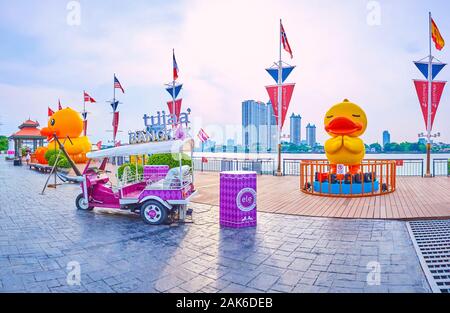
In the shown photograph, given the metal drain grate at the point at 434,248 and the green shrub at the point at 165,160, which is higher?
the green shrub at the point at 165,160

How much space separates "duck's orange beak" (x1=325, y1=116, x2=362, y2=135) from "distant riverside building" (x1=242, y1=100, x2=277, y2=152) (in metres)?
10.3

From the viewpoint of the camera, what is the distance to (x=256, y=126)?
2527 centimetres

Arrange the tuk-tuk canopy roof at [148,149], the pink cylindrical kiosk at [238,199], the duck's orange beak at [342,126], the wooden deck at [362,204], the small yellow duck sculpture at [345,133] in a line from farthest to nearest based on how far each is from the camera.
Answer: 1. the small yellow duck sculpture at [345,133]
2. the duck's orange beak at [342,126]
3. the wooden deck at [362,204]
4. the tuk-tuk canopy roof at [148,149]
5. the pink cylindrical kiosk at [238,199]

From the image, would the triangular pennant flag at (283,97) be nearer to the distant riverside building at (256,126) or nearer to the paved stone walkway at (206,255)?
the distant riverside building at (256,126)

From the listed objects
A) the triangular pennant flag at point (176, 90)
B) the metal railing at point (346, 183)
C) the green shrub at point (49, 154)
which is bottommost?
the metal railing at point (346, 183)

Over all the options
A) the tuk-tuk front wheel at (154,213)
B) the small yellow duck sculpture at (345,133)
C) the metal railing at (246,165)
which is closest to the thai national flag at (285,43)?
the metal railing at (246,165)

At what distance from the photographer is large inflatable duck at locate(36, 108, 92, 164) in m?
21.9

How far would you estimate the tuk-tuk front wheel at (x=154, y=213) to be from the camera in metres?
6.55

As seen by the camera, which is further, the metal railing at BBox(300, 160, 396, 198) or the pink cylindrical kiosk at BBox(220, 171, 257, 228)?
the metal railing at BBox(300, 160, 396, 198)

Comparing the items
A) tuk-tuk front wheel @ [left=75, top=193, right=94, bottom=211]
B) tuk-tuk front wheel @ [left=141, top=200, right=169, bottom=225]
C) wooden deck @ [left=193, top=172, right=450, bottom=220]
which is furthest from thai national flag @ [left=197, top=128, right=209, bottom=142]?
tuk-tuk front wheel @ [left=141, top=200, right=169, bottom=225]

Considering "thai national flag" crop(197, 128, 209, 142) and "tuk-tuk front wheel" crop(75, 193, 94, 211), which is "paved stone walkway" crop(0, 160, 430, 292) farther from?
"thai national flag" crop(197, 128, 209, 142)

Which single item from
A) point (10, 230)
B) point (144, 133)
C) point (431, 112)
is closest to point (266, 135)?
point (431, 112)

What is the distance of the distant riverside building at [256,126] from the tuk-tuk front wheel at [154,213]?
14454mm

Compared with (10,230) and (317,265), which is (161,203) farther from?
(317,265)
